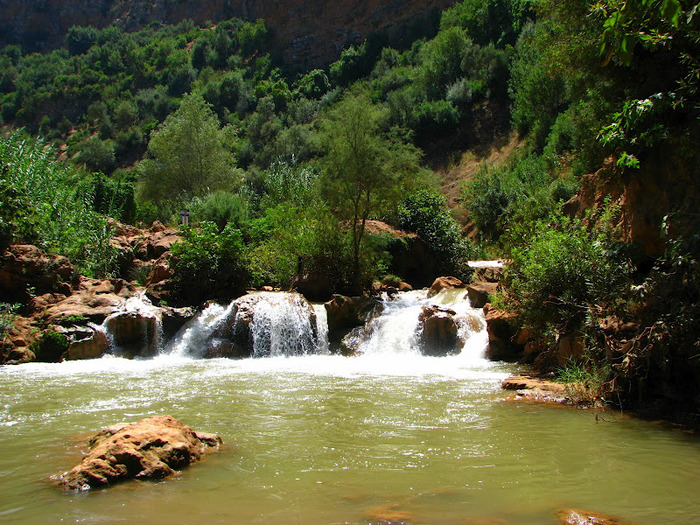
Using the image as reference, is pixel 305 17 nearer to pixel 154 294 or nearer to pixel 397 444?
pixel 154 294

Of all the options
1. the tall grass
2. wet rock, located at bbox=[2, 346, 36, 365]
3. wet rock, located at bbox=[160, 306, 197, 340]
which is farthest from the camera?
wet rock, located at bbox=[160, 306, 197, 340]

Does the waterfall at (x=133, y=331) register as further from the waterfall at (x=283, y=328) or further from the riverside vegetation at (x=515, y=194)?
the waterfall at (x=283, y=328)

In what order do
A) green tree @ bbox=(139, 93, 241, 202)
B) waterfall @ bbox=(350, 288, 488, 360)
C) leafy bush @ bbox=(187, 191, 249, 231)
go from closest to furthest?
1. waterfall @ bbox=(350, 288, 488, 360)
2. leafy bush @ bbox=(187, 191, 249, 231)
3. green tree @ bbox=(139, 93, 241, 202)

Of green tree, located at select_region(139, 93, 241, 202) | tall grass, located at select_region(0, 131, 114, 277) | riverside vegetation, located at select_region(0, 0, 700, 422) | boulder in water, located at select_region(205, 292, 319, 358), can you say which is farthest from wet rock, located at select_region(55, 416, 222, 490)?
green tree, located at select_region(139, 93, 241, 202)

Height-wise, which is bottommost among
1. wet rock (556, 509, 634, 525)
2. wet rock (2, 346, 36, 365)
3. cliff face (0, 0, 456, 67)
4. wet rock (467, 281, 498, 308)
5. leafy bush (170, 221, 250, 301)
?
wet rock (556, 509, 634, 525)

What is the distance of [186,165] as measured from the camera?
103 feet

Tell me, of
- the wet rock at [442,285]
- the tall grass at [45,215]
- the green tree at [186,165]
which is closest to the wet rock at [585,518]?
the wet rock at [442,285]

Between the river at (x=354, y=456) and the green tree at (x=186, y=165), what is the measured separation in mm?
23349

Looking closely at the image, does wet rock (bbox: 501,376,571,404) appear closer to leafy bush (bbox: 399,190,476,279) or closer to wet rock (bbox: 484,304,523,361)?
wet rock (bbox: 484,304,523,361)

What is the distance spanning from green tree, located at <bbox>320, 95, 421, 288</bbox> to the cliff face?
4737 centimetres

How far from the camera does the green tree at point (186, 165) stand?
1236 inches

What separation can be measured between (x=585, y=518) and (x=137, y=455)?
10.5 ft

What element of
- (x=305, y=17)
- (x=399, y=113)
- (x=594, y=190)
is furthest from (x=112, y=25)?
(x=594, y=190)

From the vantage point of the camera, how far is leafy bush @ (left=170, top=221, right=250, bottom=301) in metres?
15.1
